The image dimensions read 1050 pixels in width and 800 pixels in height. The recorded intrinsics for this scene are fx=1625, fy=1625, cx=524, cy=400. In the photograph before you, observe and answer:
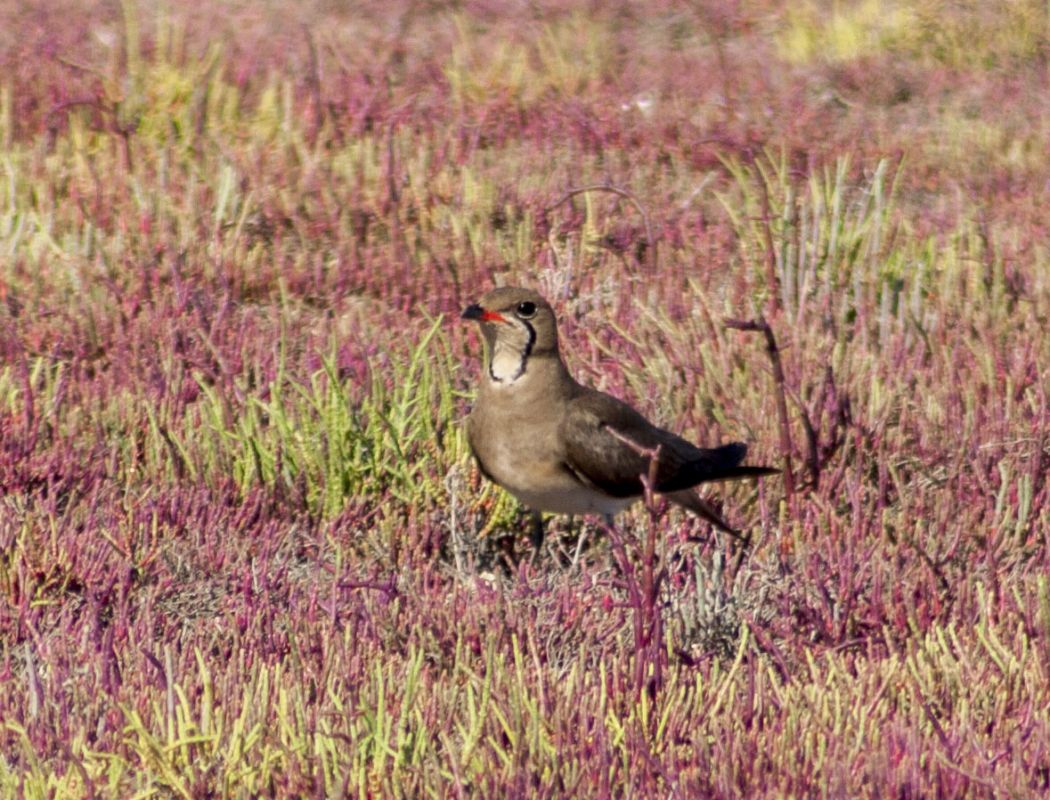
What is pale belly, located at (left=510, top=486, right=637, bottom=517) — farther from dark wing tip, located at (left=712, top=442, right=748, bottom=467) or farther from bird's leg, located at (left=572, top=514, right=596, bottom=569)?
dark wing tip, located at (left=712, top=442, right=748, bottom=467)

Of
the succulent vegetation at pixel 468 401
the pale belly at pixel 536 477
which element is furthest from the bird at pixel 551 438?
the succulent vegetation at pixel 468 401

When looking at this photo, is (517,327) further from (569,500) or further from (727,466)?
Answer: (727,466)

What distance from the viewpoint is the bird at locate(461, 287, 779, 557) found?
16.1 feet

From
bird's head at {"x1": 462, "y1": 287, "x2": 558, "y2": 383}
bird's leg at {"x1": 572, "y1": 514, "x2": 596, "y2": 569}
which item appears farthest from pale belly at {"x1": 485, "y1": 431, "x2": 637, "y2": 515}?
bird's head at {"x1": 462, "y1": 287, "x2": 558, "y2": 383}

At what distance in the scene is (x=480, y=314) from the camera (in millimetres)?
4898

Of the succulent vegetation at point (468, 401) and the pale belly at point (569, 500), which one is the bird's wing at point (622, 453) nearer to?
the pale belly at point (569, 500)

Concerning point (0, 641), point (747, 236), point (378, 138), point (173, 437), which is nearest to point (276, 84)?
point (378, 138)

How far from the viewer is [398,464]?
534 centimetres

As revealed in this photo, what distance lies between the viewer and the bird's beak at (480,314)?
4.82m

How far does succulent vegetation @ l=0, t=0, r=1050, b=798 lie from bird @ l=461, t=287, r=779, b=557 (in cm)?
25

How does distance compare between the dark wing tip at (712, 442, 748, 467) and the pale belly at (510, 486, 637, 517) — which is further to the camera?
the dark wing tip at (712, 442, 748, 467)

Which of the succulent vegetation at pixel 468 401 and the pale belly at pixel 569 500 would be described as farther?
the pale belly at pixel 569 500

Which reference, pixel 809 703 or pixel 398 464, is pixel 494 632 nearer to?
pixel 809 703

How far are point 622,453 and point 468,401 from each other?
120cm
